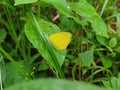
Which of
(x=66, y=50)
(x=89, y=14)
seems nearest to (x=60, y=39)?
(x=89, y=14)

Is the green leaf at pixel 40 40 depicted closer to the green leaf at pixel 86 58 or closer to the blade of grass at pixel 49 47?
the blade of grass at pixel 49 47

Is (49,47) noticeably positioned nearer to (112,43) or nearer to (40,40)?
(40,40)

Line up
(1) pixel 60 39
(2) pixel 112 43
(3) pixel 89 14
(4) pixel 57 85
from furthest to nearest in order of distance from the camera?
(2) pixel 112 43 → (3) pixel 89 14 → (1) pixel 60 39 → (4) pixel 57 85

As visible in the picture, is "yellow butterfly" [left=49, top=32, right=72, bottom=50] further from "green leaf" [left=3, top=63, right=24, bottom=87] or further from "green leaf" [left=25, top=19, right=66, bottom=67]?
"green leaf" [left=3, top=63, right=24, bottom=87]

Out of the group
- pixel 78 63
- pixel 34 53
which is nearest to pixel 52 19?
pixel 34 53

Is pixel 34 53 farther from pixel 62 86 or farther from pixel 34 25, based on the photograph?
pixel 62 86

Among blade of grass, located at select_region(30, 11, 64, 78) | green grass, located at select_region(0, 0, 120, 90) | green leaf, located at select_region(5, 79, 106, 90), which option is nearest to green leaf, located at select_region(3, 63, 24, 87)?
green grass, located at select_region(0, 0, 120, 90)
